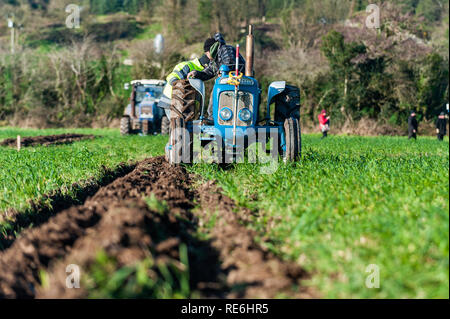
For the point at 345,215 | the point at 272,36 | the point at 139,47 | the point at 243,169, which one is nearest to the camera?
the point at 345,215

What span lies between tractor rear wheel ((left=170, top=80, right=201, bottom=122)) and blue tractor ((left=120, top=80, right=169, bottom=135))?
13.3 metres

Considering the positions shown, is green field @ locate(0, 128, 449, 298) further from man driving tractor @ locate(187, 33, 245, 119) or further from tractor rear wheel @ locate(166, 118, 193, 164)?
man driving tractor @ locate(187, 33, 245, 119)

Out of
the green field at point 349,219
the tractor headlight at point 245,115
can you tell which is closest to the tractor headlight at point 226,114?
the tractor headlight at point 245,115

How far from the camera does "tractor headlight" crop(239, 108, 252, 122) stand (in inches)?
289

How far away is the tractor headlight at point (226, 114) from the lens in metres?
7.31

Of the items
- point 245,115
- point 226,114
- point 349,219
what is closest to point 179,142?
point 226,114

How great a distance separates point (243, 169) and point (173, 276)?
12.6 feet

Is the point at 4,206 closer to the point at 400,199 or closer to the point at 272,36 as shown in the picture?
the point at 400,199

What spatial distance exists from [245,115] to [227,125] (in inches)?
13.5

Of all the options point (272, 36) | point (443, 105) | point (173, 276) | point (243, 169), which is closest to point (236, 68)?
point (243, 169)

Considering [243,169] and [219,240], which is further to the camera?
[243,169]

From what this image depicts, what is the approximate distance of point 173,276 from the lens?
2.89 metres

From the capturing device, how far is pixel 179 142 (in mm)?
7207

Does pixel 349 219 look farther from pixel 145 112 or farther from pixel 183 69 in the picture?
pixel 145 112
